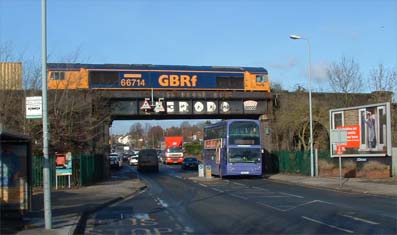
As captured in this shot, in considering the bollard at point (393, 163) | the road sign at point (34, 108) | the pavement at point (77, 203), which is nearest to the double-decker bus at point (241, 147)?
the pavement at point (77, 203)

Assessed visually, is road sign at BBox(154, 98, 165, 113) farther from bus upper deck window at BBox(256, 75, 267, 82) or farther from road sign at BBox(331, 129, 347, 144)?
road sign at BBox(331, 129, 347, 144)

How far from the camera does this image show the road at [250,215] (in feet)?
44.2

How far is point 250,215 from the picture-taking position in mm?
16500

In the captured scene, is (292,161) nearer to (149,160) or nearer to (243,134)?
(243,134)

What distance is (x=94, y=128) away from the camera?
36.6m

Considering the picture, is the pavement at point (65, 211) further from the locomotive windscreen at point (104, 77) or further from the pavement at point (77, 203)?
the locomotive windscreen at point (104, 77)

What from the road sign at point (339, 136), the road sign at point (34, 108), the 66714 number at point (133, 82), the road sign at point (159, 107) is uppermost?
the 66714 number at point (133, 82)

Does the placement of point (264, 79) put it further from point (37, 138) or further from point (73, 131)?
point (37, 138)

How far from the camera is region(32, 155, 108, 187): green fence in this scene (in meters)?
28.2

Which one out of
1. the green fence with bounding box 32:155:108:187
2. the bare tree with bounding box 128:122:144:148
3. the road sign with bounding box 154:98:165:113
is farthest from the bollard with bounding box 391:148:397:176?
the bare tree with bounding box 128:122:144:148

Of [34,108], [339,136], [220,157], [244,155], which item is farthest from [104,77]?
[34,108]

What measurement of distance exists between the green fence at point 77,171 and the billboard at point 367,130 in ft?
47.4

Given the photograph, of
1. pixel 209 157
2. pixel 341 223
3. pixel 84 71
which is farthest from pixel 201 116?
pixel 341 223

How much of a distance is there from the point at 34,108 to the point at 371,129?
2606cm
